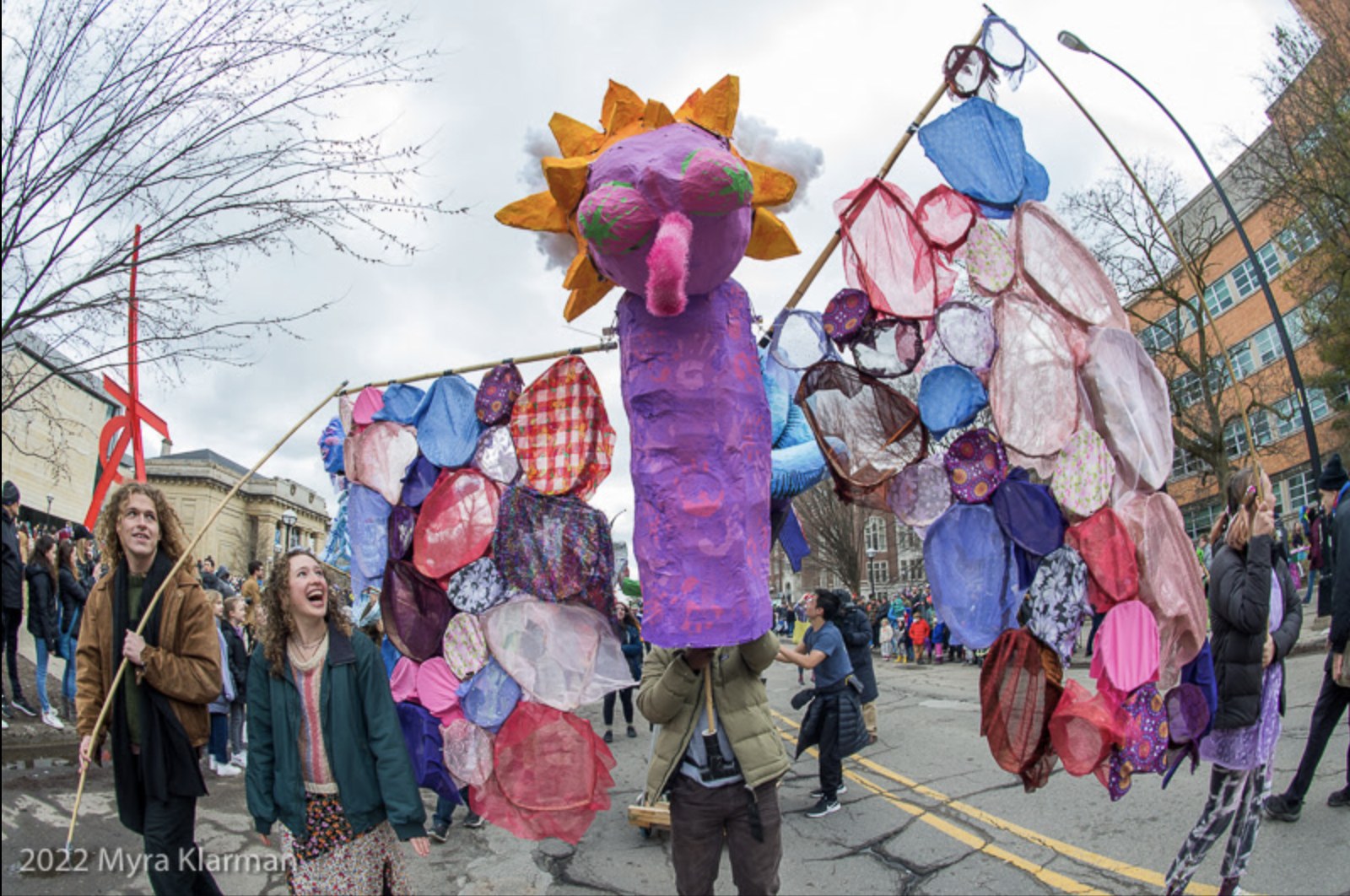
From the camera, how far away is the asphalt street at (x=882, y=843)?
412 cm

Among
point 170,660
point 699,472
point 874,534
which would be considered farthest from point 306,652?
point 874,534

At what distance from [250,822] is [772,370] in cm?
505

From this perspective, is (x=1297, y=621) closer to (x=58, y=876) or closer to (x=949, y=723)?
(x=949, y=723)

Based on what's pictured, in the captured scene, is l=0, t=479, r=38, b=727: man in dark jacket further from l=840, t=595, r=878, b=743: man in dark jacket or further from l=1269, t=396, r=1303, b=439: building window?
l=1269, t=396, r=1303, b=439: building window

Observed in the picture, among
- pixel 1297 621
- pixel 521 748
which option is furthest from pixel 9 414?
pixel 1297 621

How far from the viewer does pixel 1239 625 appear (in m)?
3.32

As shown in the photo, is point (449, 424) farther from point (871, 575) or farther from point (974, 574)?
point (871, 575)

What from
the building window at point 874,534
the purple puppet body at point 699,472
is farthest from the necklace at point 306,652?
the building window at point 874,534

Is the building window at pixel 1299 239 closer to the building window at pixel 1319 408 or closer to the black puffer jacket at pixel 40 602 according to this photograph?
the building window at pixel 1319 408

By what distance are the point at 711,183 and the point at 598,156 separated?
0.49 metres

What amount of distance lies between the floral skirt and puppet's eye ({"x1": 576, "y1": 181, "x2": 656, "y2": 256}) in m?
2.24

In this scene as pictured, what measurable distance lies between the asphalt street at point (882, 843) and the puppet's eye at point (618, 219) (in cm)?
258

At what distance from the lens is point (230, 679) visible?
23.5ft

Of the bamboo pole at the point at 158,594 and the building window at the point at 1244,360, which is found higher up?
the building window at the point at 1244,360
